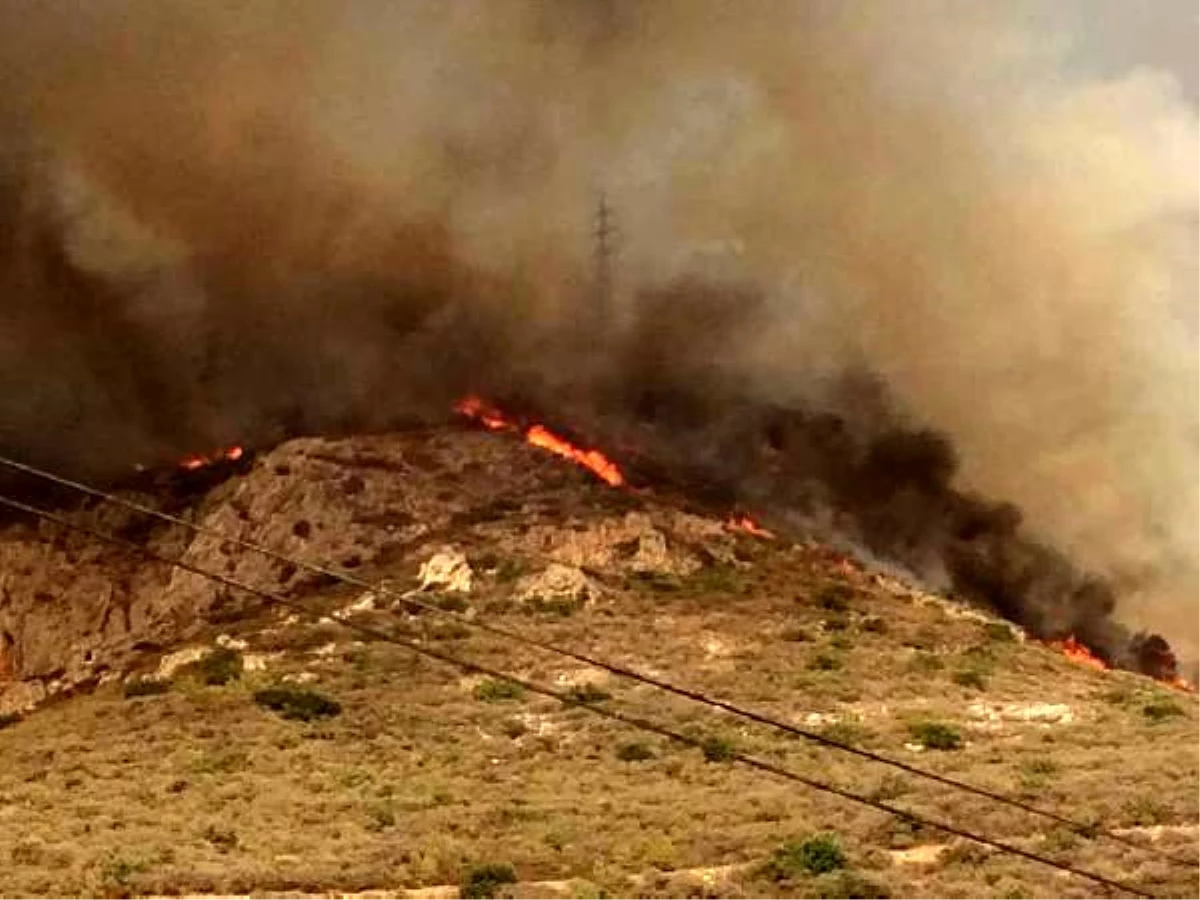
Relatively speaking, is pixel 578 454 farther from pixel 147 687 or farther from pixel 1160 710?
pixel 1160 710

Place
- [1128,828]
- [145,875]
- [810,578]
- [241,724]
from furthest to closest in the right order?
[810,578], [241,724], [1128,828], [145,875]

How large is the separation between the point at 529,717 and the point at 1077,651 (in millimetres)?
18753

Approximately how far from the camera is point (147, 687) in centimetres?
3325

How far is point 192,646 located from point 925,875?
1843 cm

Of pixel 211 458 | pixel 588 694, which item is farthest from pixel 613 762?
pixel 211 458

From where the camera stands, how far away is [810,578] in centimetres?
4000

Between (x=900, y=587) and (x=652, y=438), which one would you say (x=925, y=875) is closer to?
(x=900, y=587)

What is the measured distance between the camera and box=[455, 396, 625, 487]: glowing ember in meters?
43.7

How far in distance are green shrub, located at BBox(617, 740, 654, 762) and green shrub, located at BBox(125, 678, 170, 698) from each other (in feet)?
31.4

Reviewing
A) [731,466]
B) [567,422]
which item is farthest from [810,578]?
[567,422]

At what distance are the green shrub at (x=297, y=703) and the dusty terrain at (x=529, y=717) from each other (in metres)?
0.24

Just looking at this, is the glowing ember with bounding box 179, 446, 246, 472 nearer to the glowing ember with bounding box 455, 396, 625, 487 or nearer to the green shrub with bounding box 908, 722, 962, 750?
the glowing ember with bounding box 455, 396, 625, 487

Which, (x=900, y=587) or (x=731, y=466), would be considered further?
(x=731, y=466)

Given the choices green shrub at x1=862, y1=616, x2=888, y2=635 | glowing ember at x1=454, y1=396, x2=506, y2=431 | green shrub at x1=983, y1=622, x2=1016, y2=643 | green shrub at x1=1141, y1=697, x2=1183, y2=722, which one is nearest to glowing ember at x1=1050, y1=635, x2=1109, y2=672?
green shrub at x1=983, y1=622, x2=1016, y2=643
